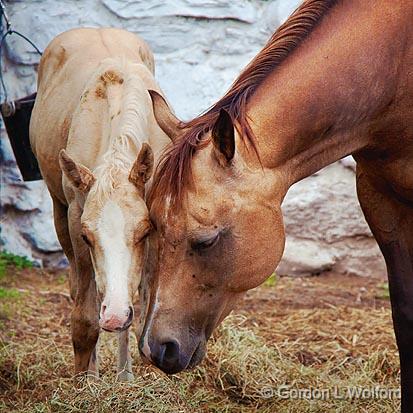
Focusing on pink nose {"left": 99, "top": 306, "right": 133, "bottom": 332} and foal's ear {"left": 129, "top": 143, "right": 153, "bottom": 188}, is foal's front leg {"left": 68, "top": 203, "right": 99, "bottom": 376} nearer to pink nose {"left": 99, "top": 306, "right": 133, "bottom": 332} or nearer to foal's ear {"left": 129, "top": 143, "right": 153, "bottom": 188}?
foal's ear {"left": 129, "top": 143, "right": 153, "bottom": 188}

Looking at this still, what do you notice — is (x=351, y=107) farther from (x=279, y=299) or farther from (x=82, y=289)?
(x=279, y=299)

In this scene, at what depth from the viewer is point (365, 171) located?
324 centimetres

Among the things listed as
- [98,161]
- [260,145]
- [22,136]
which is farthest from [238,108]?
[22,136]

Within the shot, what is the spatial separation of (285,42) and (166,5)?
278 cm

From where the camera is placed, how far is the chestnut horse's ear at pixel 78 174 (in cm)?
310

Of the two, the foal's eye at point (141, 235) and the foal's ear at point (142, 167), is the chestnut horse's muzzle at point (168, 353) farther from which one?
the foal's ear at point (142, 167)

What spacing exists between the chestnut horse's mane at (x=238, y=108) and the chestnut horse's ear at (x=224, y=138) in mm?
72

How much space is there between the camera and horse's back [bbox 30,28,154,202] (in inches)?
151

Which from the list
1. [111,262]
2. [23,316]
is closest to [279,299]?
[23,316]

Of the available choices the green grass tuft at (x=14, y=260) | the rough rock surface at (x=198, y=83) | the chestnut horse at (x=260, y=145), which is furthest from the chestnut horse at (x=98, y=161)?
the green grass tuft at (x=14, y=260)

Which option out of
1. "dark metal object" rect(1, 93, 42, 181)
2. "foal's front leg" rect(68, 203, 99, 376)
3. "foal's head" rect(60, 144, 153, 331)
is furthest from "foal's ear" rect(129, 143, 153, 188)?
"dark metal object" rect(1, 93, 42, 181)

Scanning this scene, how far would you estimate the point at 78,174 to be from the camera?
3.11 metres

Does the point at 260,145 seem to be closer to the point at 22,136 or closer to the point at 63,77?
the point at 63,77

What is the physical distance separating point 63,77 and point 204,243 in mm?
1674
